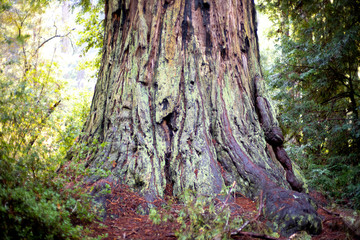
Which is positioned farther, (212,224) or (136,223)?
(136,223)

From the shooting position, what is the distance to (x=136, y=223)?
3.20 meters

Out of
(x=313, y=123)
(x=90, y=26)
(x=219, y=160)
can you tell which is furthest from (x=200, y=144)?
(x=90, y=26)

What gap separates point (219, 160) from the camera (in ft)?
14.1

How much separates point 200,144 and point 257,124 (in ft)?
4.32

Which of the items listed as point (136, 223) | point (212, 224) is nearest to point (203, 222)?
point (212, 224)

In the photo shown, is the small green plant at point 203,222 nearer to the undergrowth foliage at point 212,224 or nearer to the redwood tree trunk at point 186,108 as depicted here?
the undergrowth foliage at point 212,224

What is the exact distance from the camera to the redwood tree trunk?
3904mm

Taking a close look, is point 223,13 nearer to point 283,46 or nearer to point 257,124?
point 257,124

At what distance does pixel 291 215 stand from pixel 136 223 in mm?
1735

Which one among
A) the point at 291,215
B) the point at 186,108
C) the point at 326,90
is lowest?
the point at 291,215

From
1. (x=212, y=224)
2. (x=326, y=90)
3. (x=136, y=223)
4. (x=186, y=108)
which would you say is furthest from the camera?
(x=326, y=90)

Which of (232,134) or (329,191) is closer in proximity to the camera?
(232,134)

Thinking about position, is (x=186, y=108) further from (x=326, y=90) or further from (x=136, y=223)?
(x=326, y=90)

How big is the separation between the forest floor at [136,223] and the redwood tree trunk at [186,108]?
0.17 m
